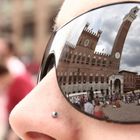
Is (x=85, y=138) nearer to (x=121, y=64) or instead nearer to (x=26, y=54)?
(x=121, y=64)

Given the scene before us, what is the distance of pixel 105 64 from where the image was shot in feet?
3.61

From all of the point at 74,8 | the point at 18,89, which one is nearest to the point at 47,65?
the point at 74,8

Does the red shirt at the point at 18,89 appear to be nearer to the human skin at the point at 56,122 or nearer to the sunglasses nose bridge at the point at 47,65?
the sunglasses nose bridge at the point at 47,65

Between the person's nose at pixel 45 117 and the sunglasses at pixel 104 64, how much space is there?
2 cm

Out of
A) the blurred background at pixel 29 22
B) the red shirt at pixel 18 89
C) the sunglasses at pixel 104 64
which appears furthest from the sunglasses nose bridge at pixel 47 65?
the blurred background at pixel 29 22

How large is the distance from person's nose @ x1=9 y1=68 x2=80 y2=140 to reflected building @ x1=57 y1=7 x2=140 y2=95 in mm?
34

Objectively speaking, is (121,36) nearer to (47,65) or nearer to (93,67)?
(93,67)

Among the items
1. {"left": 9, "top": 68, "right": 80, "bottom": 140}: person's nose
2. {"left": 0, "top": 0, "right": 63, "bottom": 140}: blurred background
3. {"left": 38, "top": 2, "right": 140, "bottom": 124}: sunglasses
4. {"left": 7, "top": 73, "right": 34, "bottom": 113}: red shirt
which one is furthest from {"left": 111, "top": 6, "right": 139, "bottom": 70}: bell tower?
{"left": 0, "top": 0, "right": 63, "bottom": 140}: blurred background

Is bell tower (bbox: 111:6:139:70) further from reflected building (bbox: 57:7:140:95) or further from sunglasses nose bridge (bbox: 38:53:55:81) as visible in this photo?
sunglasses nose bridge (bbox: 38:53:55:81)

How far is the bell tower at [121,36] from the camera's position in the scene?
1.08 m

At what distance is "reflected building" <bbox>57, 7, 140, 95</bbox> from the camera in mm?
1083

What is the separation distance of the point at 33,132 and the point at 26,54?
916 inches

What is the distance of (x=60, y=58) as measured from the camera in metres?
1.17

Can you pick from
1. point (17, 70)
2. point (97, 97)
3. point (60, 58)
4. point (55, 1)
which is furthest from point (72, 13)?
point (55, 1)
